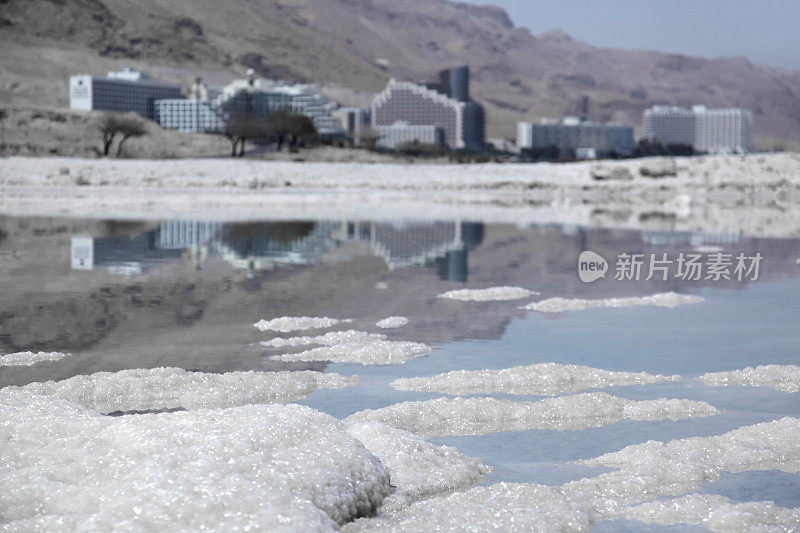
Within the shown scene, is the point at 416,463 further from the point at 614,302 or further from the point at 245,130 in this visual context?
the point at 245,130

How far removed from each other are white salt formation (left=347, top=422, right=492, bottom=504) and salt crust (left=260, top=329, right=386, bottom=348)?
320 centimetres

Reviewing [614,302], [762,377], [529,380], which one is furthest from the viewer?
[614,302]

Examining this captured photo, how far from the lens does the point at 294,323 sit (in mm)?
9914

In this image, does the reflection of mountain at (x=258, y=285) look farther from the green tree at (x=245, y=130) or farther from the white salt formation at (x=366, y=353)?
the green tree at (x=245, y=130)

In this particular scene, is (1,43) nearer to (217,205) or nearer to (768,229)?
(217,205)

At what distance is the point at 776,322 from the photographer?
10.5 meters

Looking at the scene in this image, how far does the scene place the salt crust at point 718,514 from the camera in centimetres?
459

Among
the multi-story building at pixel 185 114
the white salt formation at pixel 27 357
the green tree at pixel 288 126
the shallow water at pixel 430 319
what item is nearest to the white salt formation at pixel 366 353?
the shallow water at pixel 430 319

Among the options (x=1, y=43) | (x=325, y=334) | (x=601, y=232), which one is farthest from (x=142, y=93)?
(x=325, y=334)

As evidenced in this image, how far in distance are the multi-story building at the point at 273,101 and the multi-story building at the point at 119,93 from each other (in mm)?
11804

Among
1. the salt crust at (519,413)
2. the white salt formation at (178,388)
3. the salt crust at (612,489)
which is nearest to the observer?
the salt crust at (612,489)

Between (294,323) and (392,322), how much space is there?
1095mm

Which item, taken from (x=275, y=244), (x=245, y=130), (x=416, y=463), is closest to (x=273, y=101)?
(x=245, y=130)

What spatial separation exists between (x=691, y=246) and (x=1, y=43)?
192874mm
